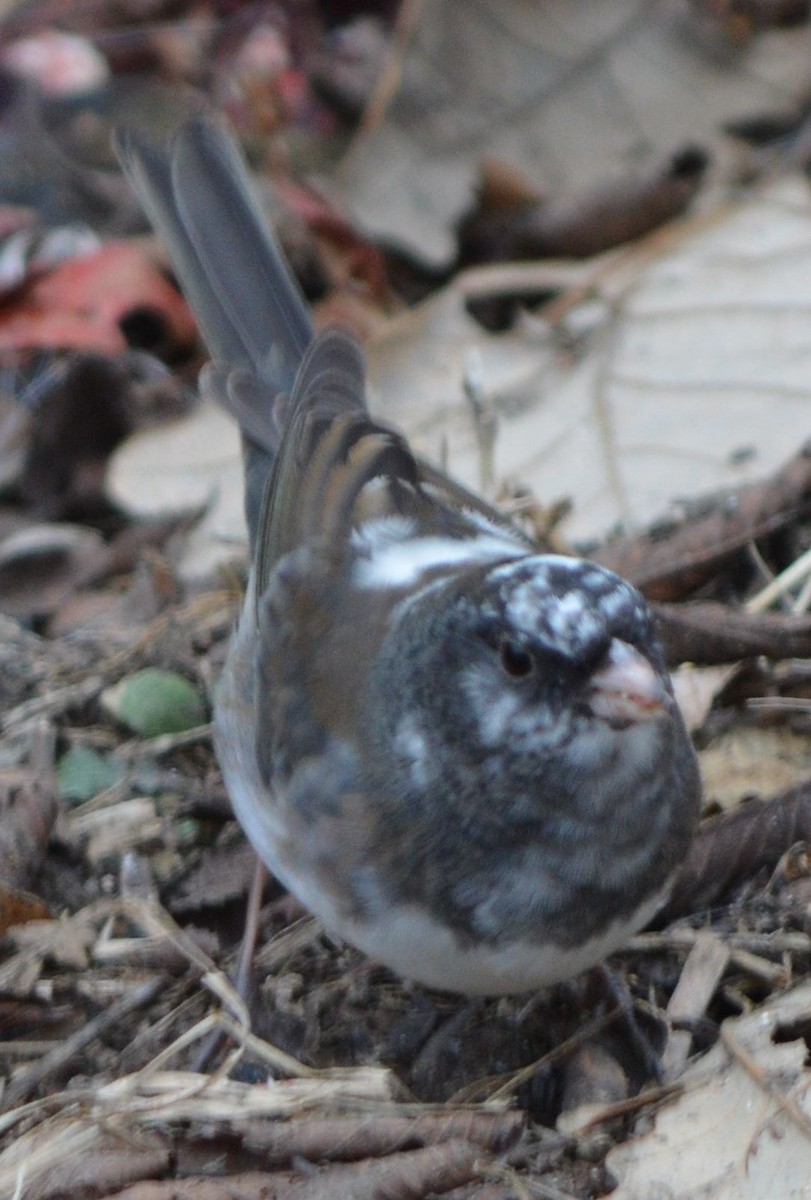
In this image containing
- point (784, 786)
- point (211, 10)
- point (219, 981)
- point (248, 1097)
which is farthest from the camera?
point (211, 10)

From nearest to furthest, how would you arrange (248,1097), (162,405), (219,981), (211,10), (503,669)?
(503,669) < (248,1097) < (219,981) < (162,405) < (211,10)

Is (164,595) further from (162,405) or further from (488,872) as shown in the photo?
(488,872)

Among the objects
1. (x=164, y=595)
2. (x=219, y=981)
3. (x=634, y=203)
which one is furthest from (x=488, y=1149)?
(x=634, y=203)

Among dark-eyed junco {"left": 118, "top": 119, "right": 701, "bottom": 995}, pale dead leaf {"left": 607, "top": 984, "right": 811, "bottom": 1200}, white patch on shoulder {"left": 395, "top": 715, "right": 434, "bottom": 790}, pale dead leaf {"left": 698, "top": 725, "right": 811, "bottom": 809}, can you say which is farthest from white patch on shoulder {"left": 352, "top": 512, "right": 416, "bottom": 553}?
pale dead leaf {"left": 607, "top": 984, "right": 811, "bottom": 1200}

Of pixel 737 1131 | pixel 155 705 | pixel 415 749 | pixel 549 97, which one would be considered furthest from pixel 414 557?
pixel 549 97

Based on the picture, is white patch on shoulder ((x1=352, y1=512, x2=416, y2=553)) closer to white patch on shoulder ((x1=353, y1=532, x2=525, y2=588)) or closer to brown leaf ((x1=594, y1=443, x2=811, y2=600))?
white patch on shoulder ((x1=353, y1=532, x2=525, y2=588))

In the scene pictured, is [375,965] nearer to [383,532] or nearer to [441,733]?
[441,733]

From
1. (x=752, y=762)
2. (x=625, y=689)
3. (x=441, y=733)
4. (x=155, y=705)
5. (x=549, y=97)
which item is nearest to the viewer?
(x=625, y=689)
